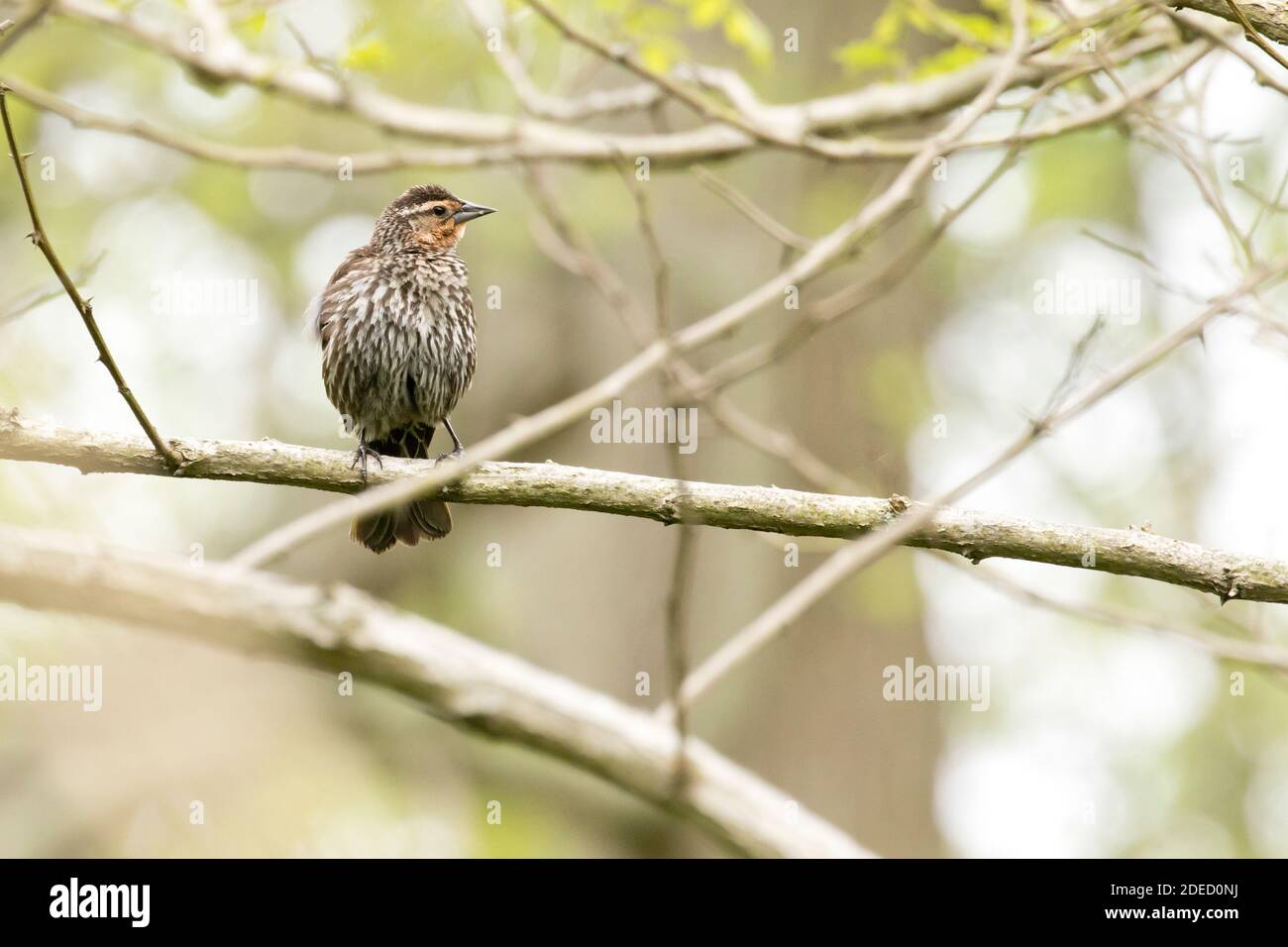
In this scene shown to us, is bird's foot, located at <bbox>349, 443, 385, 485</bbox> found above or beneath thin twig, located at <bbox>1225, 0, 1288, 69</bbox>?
beneath

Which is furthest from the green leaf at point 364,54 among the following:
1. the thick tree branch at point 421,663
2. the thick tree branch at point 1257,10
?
the thick tree branch at point 1257,10

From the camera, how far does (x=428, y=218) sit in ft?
19.8

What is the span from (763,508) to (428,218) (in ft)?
10.4

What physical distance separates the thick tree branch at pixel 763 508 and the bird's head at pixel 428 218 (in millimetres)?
2620

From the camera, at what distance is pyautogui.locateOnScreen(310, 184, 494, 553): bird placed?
5.51 meters

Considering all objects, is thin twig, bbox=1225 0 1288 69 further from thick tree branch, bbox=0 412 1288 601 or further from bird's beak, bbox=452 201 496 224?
bird's beak, bbox=452 201 496 224

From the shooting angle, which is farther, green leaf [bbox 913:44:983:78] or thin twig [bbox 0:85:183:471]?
green leaf [bbox 913:44:983:78]

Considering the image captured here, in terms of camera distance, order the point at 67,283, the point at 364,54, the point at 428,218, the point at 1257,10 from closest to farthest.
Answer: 1. the point at 67,283
2. the point at 1257,10
3. the point at 364,54
4. the point at 428,218

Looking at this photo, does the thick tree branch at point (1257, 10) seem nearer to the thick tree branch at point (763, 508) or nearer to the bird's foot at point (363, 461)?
the thick tree branch at point (763, 508)

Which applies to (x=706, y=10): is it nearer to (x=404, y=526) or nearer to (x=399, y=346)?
(x=399, y=346)

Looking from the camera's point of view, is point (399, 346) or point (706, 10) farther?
point (399, 346)

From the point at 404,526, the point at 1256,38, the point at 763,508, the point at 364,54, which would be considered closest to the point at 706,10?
the point at 364,54

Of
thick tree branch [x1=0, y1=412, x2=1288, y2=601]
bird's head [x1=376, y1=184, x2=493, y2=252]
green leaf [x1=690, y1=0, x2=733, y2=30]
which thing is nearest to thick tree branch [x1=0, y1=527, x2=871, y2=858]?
thick tree branch [x1=0, y1=412, x2=1288, y2=601]

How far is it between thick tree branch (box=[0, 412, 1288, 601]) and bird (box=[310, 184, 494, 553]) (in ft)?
5.50
